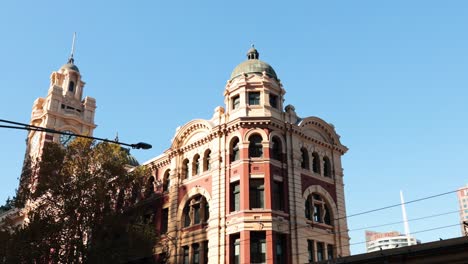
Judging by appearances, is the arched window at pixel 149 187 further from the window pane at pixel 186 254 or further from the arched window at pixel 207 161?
the window pane at pixel 186 254

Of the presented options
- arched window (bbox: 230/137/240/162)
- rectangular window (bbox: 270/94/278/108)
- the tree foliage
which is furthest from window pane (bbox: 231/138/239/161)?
the tree foliage

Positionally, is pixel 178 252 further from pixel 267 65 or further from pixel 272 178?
pixel 267 65

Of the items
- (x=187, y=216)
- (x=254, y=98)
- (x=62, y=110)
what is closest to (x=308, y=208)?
(x=254, y=98)

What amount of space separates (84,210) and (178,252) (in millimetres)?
7595

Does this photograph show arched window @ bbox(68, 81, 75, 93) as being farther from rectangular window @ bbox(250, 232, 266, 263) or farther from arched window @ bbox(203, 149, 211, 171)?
rectangular window @ bbox(250, 232, 266, 263)

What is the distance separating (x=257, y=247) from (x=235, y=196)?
13.1 feet

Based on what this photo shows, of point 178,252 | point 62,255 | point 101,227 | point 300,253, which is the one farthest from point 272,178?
point 62,255

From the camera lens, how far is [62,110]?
66.2m

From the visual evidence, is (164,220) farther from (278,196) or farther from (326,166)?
(326,166)

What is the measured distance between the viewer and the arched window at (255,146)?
34656 mm

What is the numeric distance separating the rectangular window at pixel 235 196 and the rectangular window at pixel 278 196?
8.09 feet

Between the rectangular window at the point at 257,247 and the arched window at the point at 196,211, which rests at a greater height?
the arched window at the point at 196,211

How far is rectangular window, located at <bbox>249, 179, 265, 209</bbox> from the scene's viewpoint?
109 feet

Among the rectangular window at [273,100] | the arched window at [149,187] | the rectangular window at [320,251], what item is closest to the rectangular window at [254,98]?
the rectangular window at [273,100]
